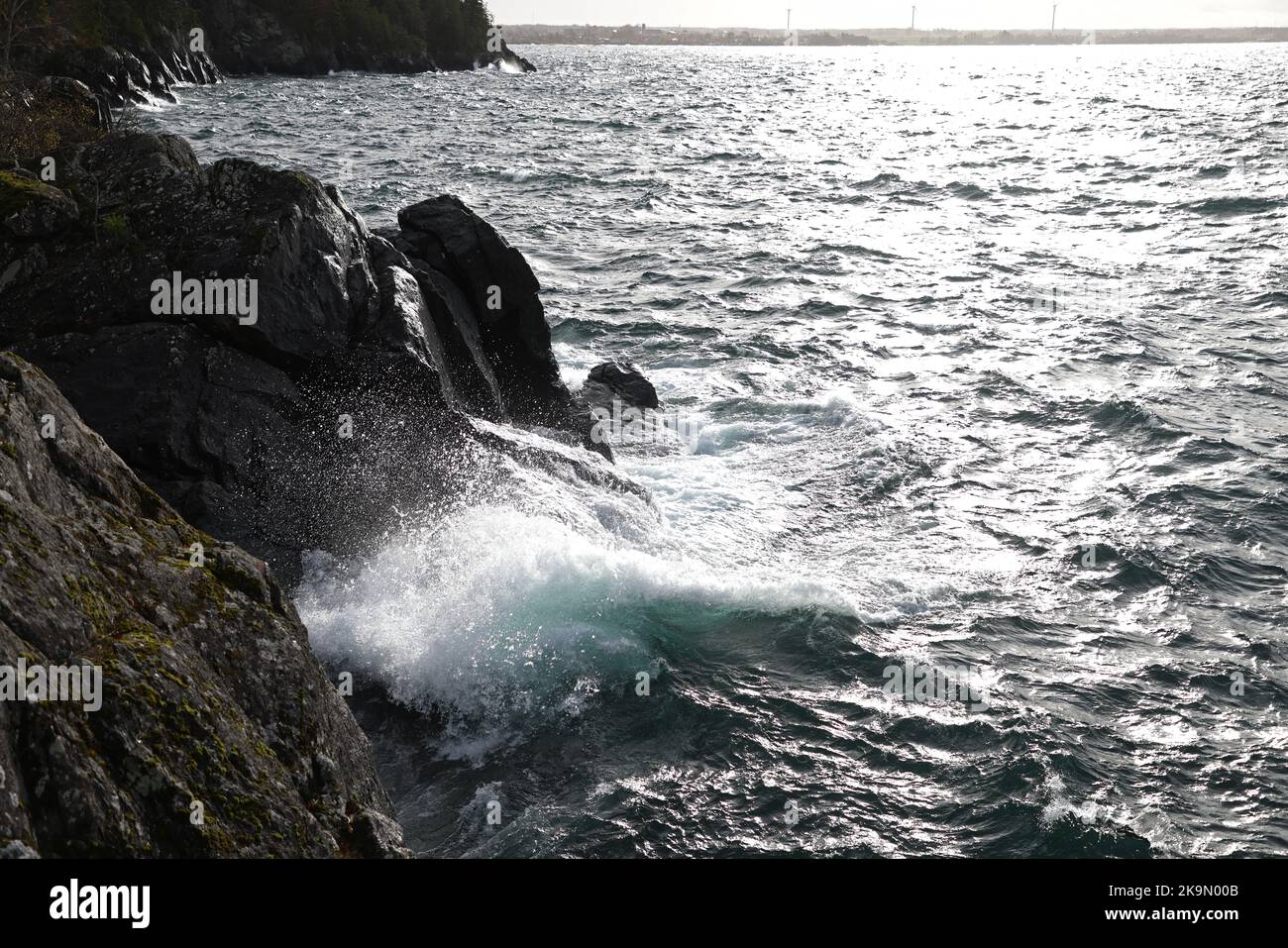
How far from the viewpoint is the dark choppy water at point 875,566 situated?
30.2 ft

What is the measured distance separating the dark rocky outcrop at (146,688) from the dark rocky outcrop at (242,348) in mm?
4464

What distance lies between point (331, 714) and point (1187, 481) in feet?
47.9

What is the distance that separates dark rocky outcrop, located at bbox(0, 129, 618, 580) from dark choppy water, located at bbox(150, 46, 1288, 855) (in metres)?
1.05

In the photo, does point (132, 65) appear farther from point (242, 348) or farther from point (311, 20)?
point (242, 348)

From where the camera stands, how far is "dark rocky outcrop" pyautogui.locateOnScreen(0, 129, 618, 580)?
1127cm

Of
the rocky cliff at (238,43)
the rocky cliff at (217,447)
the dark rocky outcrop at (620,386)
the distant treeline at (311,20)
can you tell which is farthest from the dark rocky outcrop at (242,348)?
the rocky cliff at (238,43)

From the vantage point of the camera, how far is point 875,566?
13680 millimetres

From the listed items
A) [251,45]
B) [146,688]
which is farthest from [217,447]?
[251,45]

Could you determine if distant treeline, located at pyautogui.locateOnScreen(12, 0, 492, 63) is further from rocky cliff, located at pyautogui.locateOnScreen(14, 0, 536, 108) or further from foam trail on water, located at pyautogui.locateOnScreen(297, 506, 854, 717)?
foam trail on water, located at pyautogui.locateOnScreen(297, 506, 854, 717)

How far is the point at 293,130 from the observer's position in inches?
2029

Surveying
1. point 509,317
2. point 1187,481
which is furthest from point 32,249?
point 1187,481

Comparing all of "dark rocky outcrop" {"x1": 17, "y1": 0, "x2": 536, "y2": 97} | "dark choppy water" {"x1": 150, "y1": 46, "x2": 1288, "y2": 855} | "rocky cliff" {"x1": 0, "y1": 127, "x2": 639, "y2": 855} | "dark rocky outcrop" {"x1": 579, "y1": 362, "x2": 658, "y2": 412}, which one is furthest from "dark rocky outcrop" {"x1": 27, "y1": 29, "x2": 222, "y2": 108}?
"rocky cliff" {"x1": 0, "y1": 127, "x2": 639, "y2": 855}

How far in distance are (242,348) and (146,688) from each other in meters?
7.57
